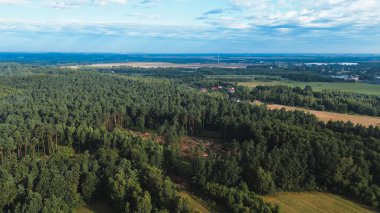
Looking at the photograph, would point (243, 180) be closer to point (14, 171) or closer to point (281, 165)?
point (281, 165)

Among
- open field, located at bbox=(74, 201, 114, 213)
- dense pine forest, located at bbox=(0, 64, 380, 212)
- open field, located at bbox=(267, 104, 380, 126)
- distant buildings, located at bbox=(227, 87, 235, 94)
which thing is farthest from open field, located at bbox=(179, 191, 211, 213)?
distant buildings, located at bbox=(227, 87, 235, 94)

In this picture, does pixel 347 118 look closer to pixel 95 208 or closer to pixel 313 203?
pixel 313 203

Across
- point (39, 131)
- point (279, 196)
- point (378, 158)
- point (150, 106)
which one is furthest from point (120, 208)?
point (150, 106)

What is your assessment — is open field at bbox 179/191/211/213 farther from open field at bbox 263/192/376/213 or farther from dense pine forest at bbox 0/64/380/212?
open field at bbox 263/192/376/213

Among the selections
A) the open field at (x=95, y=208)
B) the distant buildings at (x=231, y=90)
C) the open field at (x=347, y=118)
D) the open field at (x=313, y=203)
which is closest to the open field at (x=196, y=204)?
the open field at (x=313, y=203)

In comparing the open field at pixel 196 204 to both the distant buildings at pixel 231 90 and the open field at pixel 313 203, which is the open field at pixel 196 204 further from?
the distant buildings at pixel 231 90

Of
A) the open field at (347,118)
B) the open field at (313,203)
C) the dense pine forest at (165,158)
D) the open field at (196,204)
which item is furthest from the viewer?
the open field at (347,118)
